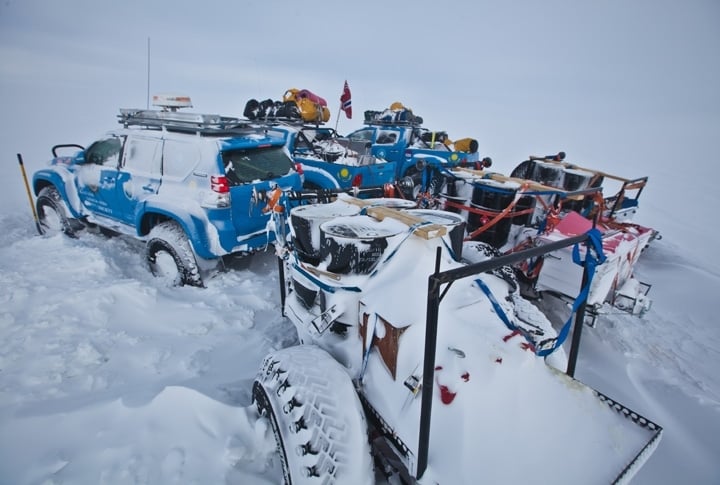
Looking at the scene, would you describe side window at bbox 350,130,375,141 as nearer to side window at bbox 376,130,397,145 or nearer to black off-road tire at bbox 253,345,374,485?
side window at bbox 376,130,397,145

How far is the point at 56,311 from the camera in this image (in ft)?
11.4

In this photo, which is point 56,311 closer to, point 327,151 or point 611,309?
point 327,151

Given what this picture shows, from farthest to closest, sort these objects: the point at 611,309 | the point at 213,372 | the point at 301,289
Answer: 1. the point at 611,309
2. the point at 213,372
3. the point at 301,289

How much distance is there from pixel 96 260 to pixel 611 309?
6685 millimetres

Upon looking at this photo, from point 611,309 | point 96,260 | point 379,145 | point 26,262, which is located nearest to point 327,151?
point 379,145

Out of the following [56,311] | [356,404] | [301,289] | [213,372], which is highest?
[301,289]

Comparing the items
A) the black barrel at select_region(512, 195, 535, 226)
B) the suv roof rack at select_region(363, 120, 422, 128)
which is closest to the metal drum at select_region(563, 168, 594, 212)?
the black barrel at select_region(512, 195, 535, 226)

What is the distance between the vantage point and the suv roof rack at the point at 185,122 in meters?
4.31

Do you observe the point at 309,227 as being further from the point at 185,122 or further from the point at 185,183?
the point at 185,122

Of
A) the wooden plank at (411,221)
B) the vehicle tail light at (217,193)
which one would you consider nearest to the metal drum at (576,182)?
the wooden plank at (411,221)

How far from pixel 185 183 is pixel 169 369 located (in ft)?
7.34

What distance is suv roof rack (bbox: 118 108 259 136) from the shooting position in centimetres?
431

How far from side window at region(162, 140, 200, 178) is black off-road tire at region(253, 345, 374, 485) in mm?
3072

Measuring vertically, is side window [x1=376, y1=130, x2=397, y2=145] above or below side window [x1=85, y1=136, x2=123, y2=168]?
above
